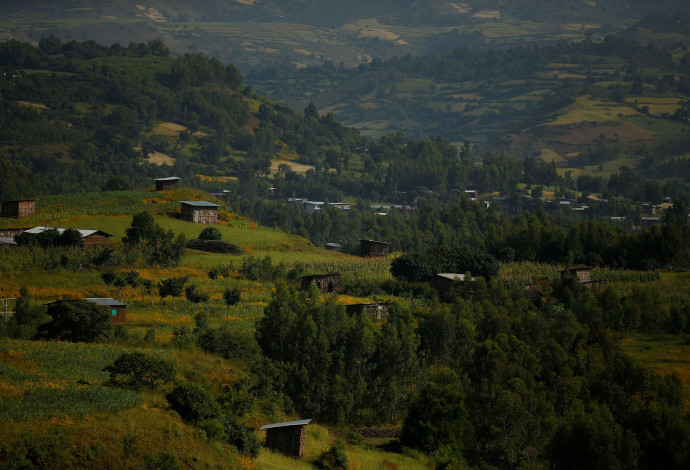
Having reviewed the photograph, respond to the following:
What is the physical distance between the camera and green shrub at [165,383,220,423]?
1606 inches

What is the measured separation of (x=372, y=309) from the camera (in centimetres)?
7581

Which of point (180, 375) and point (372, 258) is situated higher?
point (180, 375)

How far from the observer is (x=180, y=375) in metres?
48.5

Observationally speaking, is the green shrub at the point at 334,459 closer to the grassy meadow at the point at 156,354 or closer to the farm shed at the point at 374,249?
the grassy meadow at the point at 156,354

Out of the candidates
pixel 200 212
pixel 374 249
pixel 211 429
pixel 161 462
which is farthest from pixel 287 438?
pixel 374 249

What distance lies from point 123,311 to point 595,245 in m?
62.5

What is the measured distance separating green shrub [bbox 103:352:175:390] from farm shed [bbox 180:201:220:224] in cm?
Answer: 6671

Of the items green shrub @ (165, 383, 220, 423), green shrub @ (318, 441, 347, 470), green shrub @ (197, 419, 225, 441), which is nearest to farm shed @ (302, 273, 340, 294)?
green shrub @ (318, 441, 347, 470)

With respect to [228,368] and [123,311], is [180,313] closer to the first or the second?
[123,311]

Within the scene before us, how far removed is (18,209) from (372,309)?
43983 millimetres

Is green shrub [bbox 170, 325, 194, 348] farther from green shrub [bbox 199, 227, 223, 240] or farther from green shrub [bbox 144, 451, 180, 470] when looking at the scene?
green shrub [bbox 199, 227, 223, 240]

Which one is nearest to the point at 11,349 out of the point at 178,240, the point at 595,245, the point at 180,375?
the point at 180,375

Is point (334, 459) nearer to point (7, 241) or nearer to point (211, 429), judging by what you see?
point (211, 429)

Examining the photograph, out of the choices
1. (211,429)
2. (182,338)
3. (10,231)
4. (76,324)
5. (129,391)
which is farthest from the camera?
(10,231)
